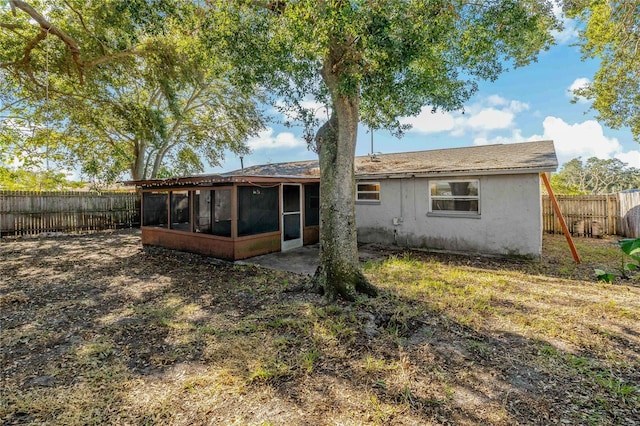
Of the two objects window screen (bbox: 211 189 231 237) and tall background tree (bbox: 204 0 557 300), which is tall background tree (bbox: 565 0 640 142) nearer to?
tall background tree (bbox: 204 0 557 300)

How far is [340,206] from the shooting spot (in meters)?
5.16

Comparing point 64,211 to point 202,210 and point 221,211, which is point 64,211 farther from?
point 221,211

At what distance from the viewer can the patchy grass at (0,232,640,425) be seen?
103 inches

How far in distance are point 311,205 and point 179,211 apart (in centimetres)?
469

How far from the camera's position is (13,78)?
11.3 m

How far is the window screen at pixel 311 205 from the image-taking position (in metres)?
10.2

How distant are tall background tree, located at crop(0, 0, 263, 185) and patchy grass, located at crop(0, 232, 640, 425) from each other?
4.45 meters

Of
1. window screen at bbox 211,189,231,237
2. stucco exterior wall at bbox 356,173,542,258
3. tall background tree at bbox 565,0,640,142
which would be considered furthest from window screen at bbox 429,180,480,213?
window screen at bbox 211,189,231,237

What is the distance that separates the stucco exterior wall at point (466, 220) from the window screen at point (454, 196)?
0.21 m

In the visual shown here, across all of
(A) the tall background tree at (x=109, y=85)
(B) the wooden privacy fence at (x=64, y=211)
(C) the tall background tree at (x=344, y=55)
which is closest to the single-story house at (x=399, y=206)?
(C) the tall background tree at (x=344, y=55)

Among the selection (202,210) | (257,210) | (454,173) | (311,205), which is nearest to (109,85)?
(202,210)

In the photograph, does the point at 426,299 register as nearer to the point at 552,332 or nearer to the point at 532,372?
the point at 552,332

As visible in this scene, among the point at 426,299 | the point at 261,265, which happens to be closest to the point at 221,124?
the point at 261,265

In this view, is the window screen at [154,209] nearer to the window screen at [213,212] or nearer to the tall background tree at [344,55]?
the window screen at [213,212]
